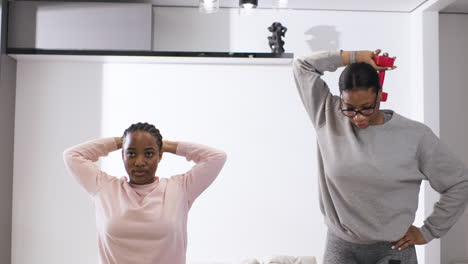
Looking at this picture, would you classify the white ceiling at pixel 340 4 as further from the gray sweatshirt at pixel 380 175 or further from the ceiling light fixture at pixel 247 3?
the gray sweatshirt at pixel 380 175

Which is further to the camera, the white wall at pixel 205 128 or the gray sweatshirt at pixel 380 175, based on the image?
the white wall at pixel 205 128

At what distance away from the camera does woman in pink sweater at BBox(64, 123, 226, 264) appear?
5.41 feet

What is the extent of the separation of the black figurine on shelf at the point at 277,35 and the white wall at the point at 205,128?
5.9 inches

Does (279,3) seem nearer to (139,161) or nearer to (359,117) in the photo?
(359,117)

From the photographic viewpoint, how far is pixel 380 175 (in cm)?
169

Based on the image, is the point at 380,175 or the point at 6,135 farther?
the point at 6,135

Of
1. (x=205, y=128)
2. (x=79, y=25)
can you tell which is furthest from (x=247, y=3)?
(x=79, y=25)

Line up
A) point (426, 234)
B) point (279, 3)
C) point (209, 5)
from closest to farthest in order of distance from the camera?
point (426, 234)
point (209, 5)
point (279, 3)

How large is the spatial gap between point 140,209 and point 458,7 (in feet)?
8.82

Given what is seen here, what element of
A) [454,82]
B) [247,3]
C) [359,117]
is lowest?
[359,117]

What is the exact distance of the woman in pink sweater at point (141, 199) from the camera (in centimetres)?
165

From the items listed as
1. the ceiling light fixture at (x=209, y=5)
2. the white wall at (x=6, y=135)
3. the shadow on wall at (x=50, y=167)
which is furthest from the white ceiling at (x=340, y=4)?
Answer: the white wall at (x=6, y=135)

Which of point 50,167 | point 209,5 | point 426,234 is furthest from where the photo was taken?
point 50,167

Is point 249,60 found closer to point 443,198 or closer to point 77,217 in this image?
point 77,217
